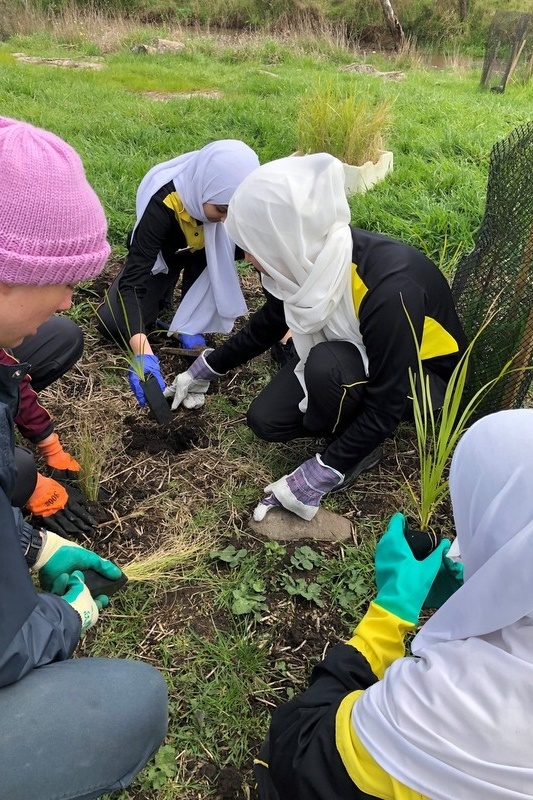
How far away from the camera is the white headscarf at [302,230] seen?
6.10 feet

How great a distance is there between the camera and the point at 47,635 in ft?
4.25

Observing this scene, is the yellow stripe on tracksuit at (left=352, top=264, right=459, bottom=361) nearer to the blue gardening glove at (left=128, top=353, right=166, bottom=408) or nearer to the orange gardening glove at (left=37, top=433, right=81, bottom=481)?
the blue gardening glove at (left=128, top=353, right=166, bottom=408)

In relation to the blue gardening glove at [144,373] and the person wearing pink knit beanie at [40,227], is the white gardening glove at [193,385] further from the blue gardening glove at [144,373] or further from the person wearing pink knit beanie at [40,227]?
the person wearing pink knit beanie at [40,227]

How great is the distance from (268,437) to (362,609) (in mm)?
785

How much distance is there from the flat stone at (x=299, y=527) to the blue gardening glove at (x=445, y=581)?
46 centimetres

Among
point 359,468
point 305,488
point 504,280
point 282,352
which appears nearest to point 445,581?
point 305,488

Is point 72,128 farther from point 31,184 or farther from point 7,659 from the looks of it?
point 7,659

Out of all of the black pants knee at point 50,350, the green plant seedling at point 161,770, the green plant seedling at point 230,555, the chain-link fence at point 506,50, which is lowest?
the green plant seedling at point 161,770

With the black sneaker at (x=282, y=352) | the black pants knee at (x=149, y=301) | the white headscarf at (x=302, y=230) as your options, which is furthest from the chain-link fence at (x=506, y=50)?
the white headscarf at (x=302, y=230)

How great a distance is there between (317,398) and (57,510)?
102 centimetres

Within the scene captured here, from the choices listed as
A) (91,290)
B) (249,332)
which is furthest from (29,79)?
(249,332)

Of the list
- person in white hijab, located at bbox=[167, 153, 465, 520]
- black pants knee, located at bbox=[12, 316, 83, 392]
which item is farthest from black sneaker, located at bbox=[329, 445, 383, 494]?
black pants knee, located at bbox=[12, 316, 83, 392]

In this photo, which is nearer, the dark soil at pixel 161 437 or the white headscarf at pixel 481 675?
the white headscarf at pixel 481 675

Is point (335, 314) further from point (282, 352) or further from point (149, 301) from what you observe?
point (149, 301)
